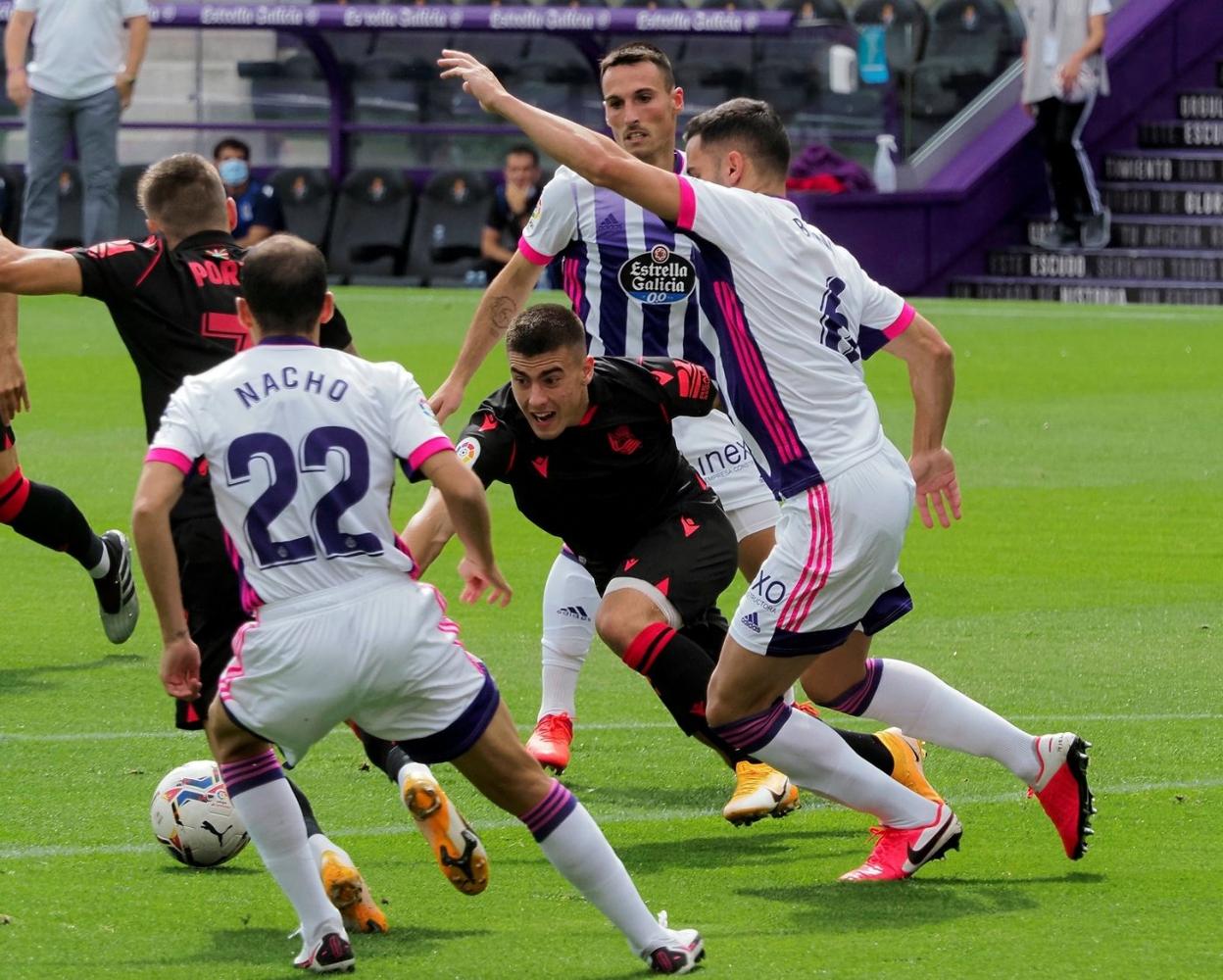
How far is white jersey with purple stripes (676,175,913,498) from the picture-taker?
527cm

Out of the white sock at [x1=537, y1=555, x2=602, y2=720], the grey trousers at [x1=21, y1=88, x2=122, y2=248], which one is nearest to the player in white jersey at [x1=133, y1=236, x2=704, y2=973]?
the white sock at [x1=537, y1=555, x2=602, y2=720]

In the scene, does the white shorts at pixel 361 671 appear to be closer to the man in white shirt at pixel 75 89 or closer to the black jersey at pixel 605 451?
the black jersey at pixel 605 451

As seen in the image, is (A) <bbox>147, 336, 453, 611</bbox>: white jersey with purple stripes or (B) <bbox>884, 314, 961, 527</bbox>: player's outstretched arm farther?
(B) <bbox>884, 314, 961, 527</bbox>: player's outstretched arm

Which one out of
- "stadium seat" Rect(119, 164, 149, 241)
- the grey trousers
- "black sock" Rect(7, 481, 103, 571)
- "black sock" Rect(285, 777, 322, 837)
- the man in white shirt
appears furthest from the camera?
"stadium seat" Rect(119, 164, 149, 241)

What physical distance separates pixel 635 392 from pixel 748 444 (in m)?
0.65

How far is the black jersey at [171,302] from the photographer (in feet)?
18.4

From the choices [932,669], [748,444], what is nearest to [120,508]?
[932,669]

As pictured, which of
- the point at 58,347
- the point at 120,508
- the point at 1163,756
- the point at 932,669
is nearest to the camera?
the point at 1163,756

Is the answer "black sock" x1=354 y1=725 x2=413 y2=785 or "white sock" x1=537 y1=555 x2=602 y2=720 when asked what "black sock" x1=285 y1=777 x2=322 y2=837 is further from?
"white sock" x1=537 y1=555 x2=602 y2=720

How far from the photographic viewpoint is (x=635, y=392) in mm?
6086

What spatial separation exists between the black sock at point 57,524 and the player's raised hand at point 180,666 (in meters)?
3.67

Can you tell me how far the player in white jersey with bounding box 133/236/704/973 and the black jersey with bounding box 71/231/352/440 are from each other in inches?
38.9

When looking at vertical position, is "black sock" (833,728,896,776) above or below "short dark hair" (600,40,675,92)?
below

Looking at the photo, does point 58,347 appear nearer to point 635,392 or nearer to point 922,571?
point 922,571
